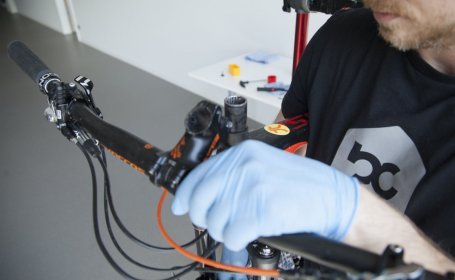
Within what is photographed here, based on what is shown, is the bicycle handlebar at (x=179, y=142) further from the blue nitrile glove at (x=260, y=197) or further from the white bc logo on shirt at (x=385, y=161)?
the white bc logo on shirt at (x=385, y=161)

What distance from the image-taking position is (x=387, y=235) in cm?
48

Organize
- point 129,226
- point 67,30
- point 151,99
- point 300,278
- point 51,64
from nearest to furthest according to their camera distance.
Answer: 1. point 300,278
2. point 129,226
3. point 151,99
4. point 51,64
5. point 67,30

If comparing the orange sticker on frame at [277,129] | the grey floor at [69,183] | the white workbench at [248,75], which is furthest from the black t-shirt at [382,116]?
the grey floor at [69,183]

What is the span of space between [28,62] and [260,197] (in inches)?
21.8

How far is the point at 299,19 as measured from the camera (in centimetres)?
165

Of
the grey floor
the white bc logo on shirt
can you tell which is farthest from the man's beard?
the grey floor

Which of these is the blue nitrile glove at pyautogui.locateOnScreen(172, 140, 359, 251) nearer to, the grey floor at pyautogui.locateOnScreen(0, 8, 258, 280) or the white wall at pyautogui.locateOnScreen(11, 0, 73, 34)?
the grey floor at pyautogui.locateOnScreen(0, 8, 258, 280)

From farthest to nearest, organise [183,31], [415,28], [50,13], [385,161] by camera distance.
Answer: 1. [50,13]
2. [183,31]
3. [385,161]
4. [415,28]

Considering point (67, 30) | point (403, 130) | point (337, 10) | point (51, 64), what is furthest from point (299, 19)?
point (67, 30)

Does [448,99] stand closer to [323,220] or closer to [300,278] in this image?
[323,220]

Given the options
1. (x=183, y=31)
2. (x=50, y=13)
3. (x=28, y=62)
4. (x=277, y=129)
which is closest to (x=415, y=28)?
(x=277, y=129)

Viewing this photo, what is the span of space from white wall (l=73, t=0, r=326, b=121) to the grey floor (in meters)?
0.21

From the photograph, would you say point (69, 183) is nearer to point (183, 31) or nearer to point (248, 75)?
point (248, 75)

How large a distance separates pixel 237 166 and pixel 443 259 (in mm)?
320
